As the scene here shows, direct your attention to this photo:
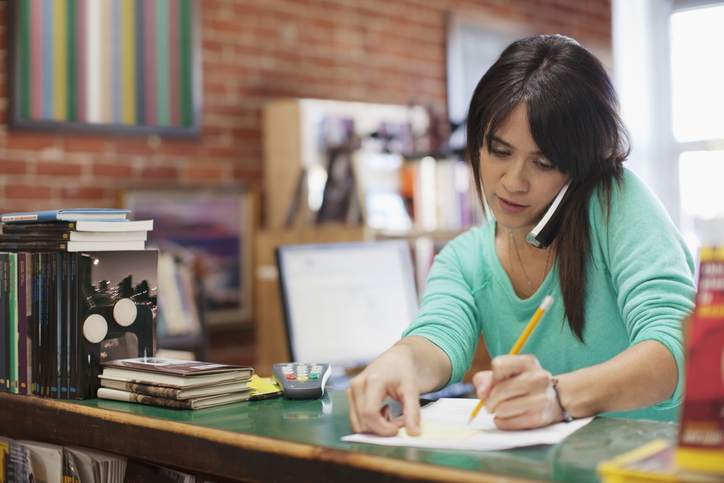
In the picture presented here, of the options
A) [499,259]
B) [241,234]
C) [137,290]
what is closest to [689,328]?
[499,259]

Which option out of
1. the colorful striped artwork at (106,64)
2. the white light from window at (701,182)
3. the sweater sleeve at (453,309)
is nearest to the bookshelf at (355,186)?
the colorful striped artwork at (106,64)

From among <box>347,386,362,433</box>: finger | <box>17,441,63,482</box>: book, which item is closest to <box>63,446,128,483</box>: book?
<box>17,441,63,482</box>: book

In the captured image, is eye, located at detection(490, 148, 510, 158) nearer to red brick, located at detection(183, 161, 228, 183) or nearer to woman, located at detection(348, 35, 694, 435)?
woman, located at detection(348, 35, 694, 435)

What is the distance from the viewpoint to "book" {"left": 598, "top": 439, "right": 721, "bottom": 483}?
0.88 metres

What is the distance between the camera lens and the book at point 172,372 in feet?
4.66

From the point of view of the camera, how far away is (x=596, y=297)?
5.02 feet

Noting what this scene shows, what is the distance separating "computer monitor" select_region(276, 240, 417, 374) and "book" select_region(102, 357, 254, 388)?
90 cm

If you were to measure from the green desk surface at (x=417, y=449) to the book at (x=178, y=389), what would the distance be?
2 centimetres

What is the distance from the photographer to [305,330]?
2.46 m

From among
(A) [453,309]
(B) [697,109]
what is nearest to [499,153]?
(A) [453,309]

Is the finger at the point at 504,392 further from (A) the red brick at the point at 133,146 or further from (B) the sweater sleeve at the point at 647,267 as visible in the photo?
(A) the red brick at the point at 133,146

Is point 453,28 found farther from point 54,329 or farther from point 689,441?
point 689,441

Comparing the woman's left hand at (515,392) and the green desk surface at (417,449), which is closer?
the green desk surface at (417,449)

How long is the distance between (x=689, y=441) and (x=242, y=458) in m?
0.55
